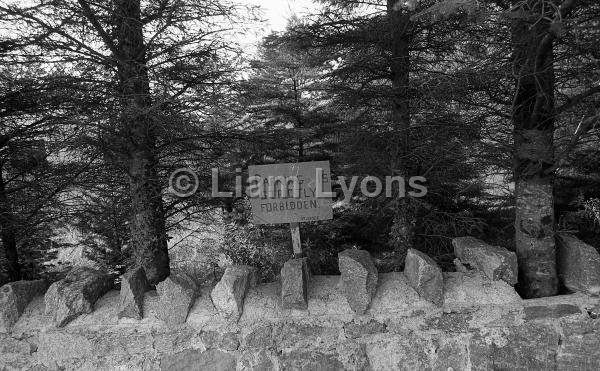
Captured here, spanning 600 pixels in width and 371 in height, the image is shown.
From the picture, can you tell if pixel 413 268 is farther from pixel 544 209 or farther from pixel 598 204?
pixel 598 204

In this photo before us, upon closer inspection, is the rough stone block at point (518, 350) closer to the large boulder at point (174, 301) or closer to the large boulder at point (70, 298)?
the large boulder at point (174, 301)

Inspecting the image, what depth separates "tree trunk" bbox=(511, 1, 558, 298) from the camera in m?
2.92

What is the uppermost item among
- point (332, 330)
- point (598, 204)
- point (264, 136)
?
point (264, 136)

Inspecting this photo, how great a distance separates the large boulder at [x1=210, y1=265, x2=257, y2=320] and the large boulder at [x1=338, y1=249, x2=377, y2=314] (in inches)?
27.1

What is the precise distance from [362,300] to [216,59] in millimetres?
2861

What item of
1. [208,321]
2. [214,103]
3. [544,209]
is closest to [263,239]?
[214,103]

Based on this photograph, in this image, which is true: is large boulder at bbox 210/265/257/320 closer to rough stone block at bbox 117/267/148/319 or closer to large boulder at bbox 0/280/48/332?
rough stone block at bbox 117/267/148/319

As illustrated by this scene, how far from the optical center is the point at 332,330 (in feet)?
8.61

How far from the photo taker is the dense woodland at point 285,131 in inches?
118

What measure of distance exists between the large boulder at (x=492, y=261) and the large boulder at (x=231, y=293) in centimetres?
162

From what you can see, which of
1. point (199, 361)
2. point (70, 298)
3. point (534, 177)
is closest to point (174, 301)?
point (199, 361)

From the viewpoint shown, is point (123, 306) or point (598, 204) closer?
point (123, 306)

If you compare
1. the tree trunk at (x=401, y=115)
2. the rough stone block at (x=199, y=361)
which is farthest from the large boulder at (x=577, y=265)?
the rough stone block at (x=199, y=361)

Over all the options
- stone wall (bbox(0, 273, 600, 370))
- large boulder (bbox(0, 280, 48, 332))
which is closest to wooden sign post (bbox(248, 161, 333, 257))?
stone wall (bbox(0, 273, 600, 370))
